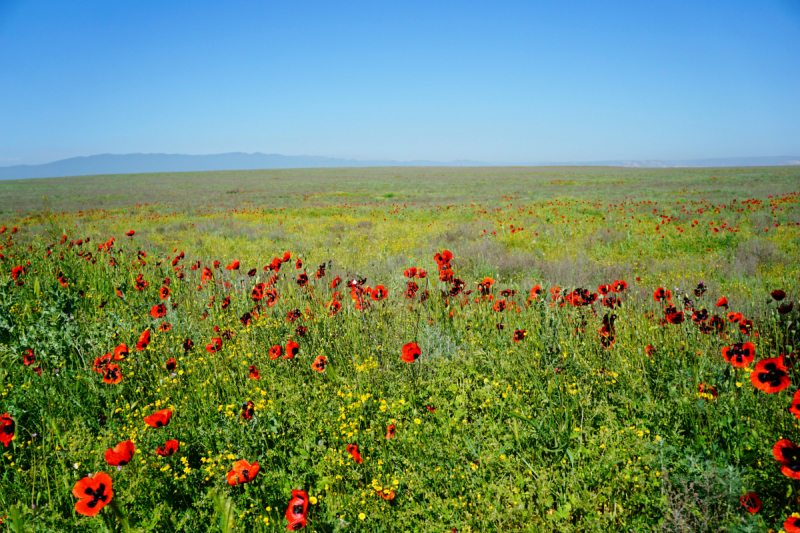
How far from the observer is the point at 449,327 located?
3.63 metres

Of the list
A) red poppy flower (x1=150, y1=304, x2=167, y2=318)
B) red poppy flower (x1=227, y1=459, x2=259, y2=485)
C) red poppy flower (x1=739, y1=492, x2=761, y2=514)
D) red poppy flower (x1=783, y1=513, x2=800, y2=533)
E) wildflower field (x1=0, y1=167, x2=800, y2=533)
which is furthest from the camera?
red poppy flower (x1=150, y1=304, x2=167, y2=318)

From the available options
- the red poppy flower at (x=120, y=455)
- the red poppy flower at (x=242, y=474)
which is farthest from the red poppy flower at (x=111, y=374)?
the red poppy flower at (x=242, y=474)

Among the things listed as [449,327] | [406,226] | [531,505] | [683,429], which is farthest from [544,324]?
[406,226]

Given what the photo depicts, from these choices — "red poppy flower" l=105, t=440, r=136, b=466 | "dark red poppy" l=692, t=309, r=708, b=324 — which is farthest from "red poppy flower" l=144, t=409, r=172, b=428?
"dark red poppy" l=692, t=309, r=708, b=324

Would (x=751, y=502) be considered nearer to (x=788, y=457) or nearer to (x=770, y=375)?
(x=788, y=457)

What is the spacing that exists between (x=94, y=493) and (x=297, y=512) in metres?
0.82

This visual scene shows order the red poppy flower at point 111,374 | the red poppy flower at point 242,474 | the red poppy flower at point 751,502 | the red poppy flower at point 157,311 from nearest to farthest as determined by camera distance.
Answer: the red poppy flower at point 751,502 < the red poppy flower at point 242,474 < the red poppy flower at point 111,374 < the red poppy flower at point 157,311

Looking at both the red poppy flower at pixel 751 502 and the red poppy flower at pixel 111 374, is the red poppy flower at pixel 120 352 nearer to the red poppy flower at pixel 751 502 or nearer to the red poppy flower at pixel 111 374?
the red poppy flower at pixel 111 374

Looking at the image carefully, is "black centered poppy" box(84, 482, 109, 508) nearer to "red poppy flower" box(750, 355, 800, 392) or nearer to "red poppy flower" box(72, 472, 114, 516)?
"red poppy flower" box(72, 472, 114, 516)

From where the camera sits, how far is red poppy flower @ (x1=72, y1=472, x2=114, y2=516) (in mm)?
1438

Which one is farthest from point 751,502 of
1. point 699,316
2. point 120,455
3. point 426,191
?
point 426,191

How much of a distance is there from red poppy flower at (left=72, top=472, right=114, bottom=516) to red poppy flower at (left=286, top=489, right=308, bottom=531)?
2.29 ft

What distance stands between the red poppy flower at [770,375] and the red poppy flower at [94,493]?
2.89 m

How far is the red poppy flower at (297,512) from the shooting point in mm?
1558
